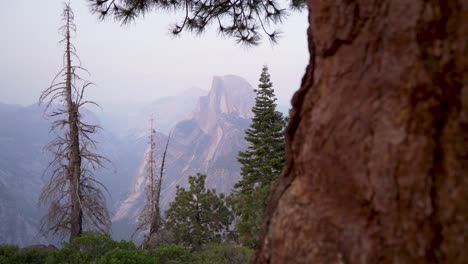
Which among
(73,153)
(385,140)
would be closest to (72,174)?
(73,153)

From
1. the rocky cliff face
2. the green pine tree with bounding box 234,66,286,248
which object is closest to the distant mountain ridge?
the rocky cliff face

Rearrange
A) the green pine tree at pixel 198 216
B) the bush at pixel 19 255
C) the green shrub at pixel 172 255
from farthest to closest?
the green pine tree at pixel 198 216 → the bush at pixel 19 255 → the green shrub at pixel 172 255

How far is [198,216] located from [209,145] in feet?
396

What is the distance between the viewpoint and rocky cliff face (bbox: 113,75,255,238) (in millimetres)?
95250

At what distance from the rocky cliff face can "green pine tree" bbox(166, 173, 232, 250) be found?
69440 millimetres

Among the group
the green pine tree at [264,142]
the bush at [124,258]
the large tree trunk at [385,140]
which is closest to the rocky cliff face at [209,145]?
the green pine tree at [264,142]

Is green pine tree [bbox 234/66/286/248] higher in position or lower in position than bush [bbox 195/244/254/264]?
higher

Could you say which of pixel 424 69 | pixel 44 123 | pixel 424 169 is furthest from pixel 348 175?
pixel 44 123

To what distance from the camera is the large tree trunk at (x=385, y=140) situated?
5.78ft

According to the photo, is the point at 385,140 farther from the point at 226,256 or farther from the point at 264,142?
the point at 264,142

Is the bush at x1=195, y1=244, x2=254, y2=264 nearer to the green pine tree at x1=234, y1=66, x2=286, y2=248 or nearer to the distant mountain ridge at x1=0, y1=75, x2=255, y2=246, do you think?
the green pine tree at x1=234, y1=66, x2=286, y2=248

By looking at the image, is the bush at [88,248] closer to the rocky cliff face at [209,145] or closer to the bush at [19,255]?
the bush at [19,255]

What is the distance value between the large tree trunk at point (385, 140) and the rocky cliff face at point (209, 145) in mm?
85095

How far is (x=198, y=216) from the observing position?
1727 cm
